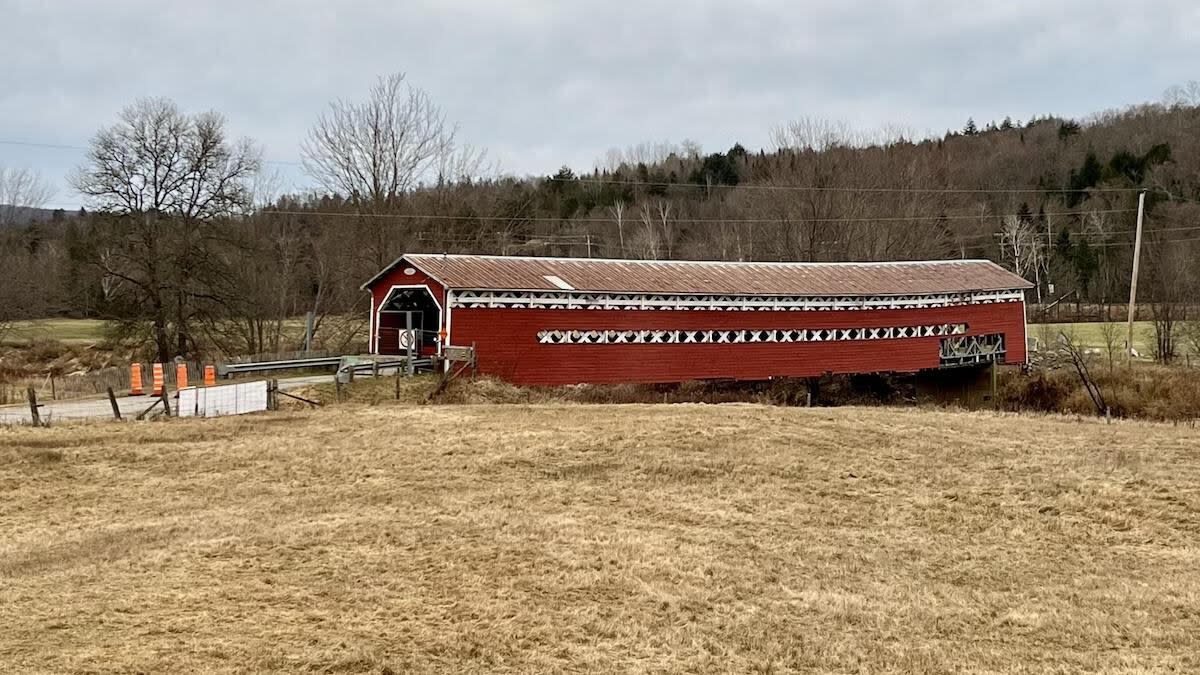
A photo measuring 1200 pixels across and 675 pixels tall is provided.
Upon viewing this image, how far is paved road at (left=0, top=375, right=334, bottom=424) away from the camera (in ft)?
62.8

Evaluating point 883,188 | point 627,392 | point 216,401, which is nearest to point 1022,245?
point 883,188

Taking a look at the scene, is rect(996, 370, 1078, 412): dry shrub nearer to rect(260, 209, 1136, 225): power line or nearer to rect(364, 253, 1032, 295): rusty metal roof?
rect(364, 253, 1032, 295): rusty metal roof

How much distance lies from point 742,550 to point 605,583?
207cm

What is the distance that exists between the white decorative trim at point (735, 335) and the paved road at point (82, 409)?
7.50m

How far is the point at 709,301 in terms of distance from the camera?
Answer: 28953mm

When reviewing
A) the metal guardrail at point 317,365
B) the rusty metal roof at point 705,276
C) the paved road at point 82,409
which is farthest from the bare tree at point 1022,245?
the paved road at point 82,409

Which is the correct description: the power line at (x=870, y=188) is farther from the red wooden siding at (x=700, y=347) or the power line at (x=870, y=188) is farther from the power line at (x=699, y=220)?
the red wooden siding at (x=700, y=347)

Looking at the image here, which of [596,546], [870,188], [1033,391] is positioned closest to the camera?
[596,546]

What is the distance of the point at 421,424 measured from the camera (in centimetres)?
1786

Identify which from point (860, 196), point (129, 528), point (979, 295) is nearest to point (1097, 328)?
point (860, 196)

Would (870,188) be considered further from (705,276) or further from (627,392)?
(627,392)

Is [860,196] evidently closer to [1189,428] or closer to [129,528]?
[1189,428]

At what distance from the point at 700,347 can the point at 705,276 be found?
2979 millimetres

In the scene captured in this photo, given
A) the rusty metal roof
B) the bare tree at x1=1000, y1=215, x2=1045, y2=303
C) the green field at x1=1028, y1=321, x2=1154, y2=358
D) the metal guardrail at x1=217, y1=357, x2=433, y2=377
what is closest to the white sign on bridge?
the metal guardrail at x1=217, y1=357, x2=433, y2=377
